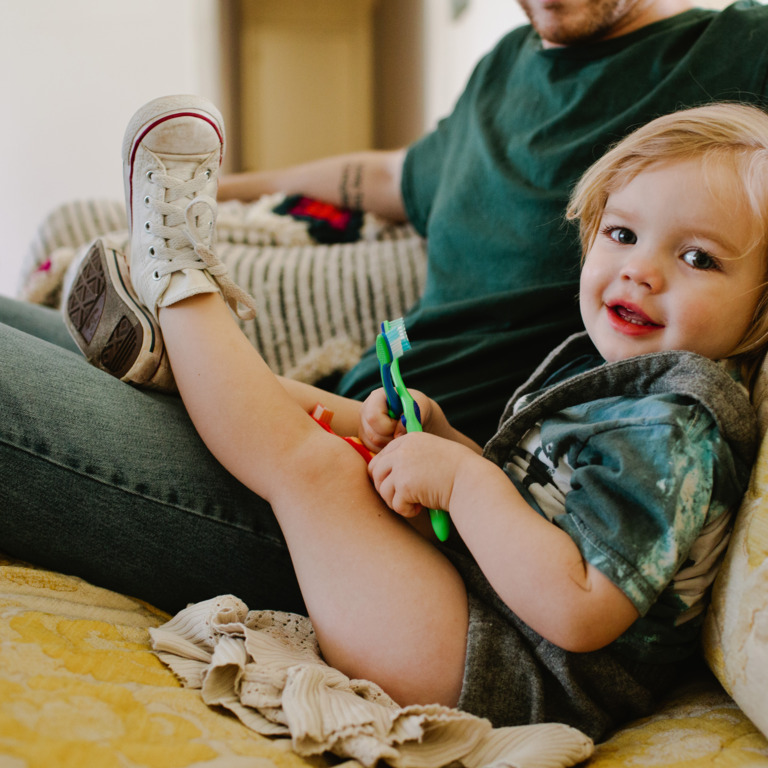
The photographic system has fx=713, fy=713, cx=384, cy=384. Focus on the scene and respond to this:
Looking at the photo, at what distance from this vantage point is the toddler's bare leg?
61cm

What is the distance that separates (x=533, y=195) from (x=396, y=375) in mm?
383

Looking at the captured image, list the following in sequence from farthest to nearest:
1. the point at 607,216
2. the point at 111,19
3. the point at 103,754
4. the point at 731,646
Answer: the point at 111,19
the point at 607,216
the point at 731,646
the point at 103,754

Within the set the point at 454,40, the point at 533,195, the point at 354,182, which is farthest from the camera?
the point at 454,40

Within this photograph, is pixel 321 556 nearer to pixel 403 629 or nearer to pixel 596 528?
pixel 403 629

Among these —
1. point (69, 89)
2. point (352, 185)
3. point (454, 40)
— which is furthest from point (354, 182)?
point (69, 89)

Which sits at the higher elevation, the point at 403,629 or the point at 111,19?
the point at 111,19

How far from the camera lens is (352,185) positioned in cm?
142

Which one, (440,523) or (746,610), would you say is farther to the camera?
(440,523)

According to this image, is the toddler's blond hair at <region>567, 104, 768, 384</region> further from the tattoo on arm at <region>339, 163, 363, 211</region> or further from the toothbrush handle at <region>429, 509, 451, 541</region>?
the tattoo on arm at <region>339, 163, 363, 211</region>

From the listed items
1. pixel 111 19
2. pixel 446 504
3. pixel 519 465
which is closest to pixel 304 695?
pixel 446 504

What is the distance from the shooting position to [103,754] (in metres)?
0.46

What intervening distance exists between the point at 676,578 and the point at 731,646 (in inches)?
2.5

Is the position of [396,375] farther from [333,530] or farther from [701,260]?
[701,260]

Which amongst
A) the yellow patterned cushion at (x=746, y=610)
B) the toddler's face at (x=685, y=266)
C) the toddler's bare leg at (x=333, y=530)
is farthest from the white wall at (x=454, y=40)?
the yellow patterned cushion at (x=746, y=610)
